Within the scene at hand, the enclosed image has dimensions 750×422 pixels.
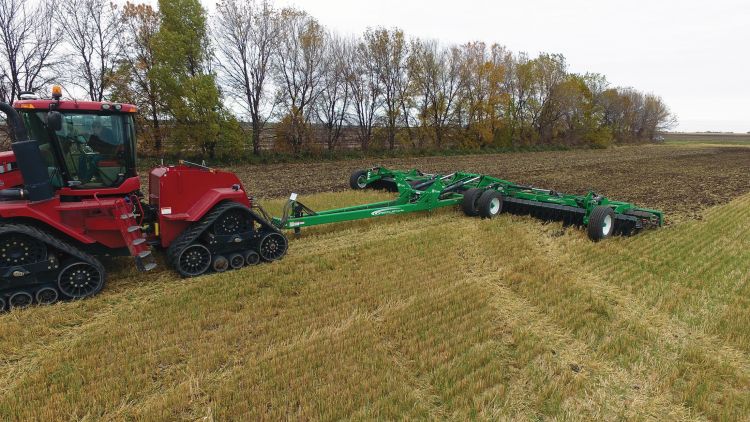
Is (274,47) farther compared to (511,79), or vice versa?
(511,79)

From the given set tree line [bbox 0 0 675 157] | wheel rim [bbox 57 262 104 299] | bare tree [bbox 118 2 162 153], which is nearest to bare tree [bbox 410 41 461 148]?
tree line [bbox 0 0 675 157]

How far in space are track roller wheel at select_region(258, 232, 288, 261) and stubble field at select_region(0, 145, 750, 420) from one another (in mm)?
A: 229

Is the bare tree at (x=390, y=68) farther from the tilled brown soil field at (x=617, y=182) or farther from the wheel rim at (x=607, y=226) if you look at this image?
the wheel rim at (x=607, y=226)

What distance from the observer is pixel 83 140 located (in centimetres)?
515

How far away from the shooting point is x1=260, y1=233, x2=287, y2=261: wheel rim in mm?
6188

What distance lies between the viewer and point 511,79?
3956 cm

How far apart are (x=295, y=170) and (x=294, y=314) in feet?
55.1

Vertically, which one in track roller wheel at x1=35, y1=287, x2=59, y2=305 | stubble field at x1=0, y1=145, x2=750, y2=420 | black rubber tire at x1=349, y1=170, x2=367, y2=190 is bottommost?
stubble field at x1=0, y1=145, x2=750, y2=420

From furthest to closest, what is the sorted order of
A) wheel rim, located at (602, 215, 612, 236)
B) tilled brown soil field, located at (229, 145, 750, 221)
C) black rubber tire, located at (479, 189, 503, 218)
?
1. tilled brown soil field, located at (229, 145, 750, 221)
2. black rubber tire, located at (479, 189, 503, 218)
3. wheel rim, located at (602, 215, 612, 236)

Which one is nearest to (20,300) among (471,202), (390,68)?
(471,202)

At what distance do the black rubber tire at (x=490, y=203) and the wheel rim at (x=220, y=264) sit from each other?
5.53 metres

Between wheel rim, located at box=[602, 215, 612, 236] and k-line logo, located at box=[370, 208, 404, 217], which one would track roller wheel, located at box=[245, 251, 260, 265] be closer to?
k-line logo, located at box=[370, 208, 404, 217]

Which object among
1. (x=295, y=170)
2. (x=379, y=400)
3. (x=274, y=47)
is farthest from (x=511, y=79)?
(x=379, y=400)

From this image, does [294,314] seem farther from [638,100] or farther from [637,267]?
[638,100]
